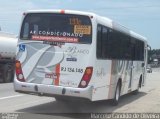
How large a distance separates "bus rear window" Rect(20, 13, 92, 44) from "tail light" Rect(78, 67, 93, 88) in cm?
81

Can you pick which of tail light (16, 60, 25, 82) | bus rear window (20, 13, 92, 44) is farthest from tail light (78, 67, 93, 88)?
tail light (16, 60, 25, 82)

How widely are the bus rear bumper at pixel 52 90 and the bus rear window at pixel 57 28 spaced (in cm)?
136

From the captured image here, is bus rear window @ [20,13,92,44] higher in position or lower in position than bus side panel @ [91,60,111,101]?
higher

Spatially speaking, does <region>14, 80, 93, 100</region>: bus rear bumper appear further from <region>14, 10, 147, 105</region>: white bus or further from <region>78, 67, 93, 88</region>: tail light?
<region>78, 67, 93, 88</region>: tail light

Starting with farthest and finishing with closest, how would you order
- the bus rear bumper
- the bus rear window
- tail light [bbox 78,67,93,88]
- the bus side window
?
the bus side window → the bus rear window → tail light [bbox 78,67,93,88] → the bus rear bumper

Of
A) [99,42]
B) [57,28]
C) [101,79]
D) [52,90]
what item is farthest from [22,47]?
[101,79]

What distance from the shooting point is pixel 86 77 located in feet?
43.8

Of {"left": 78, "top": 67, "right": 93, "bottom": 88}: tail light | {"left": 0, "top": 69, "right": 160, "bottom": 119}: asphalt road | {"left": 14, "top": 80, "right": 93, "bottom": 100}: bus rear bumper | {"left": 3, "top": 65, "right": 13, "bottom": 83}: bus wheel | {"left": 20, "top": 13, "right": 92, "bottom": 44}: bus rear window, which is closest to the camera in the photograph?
{"left": 14, "top": 80, "right": 93, "bottom": 100}: bus rear bumper

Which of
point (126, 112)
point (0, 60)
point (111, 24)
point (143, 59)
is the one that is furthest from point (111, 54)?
point (0, 60)

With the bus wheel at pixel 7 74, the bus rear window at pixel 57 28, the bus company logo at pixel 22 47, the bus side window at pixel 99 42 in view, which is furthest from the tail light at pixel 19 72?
the bus wheel at pixel 7 74

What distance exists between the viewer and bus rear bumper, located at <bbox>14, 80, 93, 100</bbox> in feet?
43.2

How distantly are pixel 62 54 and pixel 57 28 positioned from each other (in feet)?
2.68

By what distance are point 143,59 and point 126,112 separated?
29.8 feet

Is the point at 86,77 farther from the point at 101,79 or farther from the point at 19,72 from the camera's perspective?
the point at 19,72
